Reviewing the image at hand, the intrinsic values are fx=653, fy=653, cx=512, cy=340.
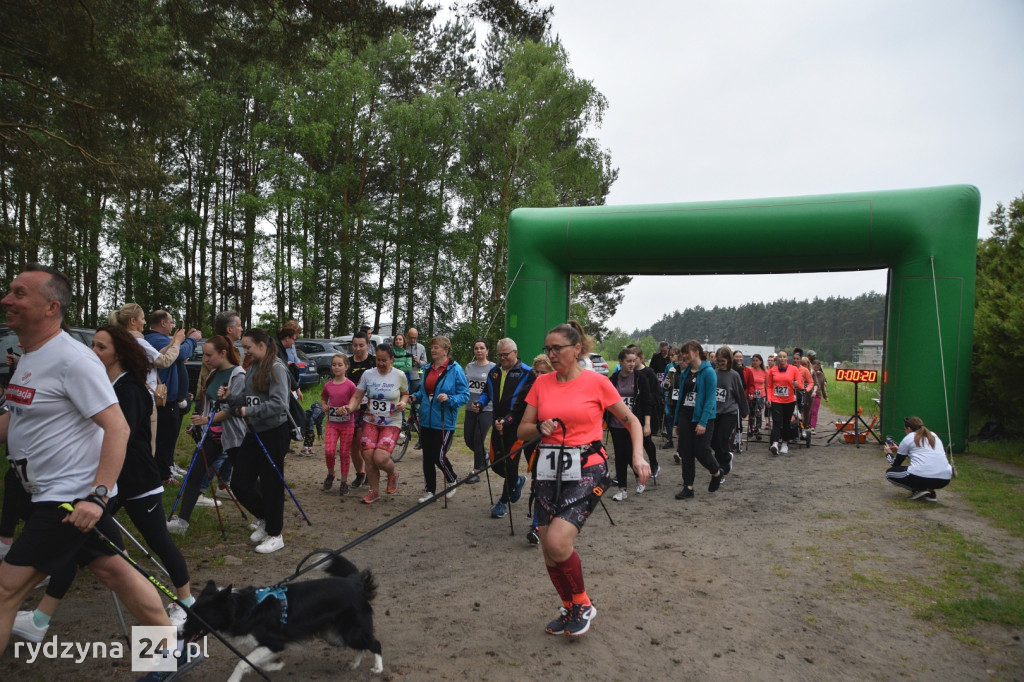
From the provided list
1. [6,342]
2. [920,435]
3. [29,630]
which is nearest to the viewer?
[29,630]

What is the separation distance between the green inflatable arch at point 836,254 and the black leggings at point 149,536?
9.65m

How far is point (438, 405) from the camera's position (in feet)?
23.9

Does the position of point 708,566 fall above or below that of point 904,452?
below

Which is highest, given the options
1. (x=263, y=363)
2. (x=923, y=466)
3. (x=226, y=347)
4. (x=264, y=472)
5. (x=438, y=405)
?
(x=226, y=347)

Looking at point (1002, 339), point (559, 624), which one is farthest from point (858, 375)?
point (559, 624)

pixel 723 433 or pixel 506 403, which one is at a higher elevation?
pixel 506 403

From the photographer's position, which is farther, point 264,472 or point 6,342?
point 6,342

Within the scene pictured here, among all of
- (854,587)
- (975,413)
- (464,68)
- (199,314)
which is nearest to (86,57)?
(854,587)

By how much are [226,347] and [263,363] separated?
54cm

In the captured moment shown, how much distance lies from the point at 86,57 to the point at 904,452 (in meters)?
12.0

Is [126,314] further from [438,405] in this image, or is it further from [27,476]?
[438,405]

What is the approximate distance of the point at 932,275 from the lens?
35.2ft

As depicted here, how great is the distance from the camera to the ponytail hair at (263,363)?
5.54m

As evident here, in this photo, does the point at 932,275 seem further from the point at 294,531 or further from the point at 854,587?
the point at 294,531
